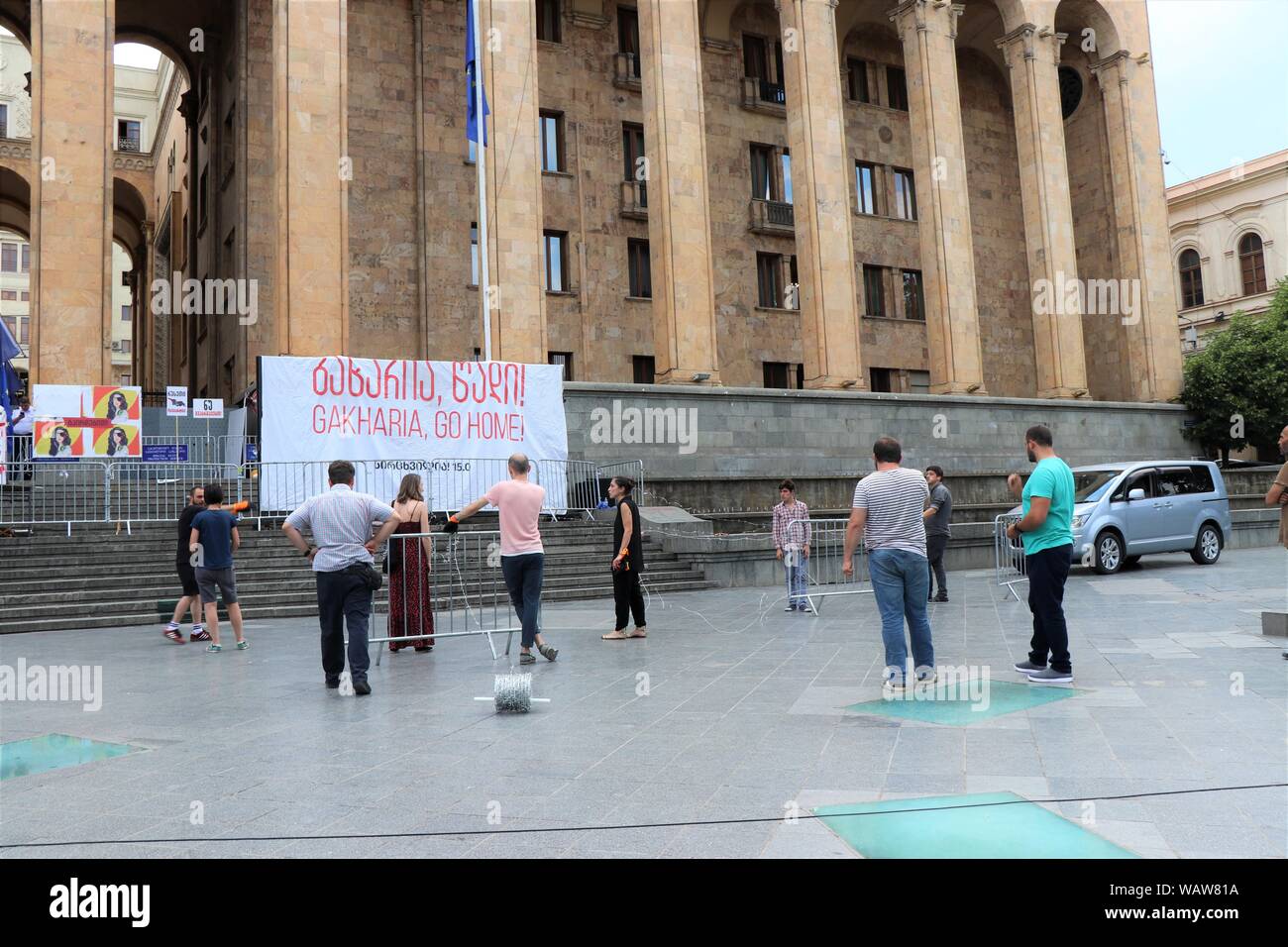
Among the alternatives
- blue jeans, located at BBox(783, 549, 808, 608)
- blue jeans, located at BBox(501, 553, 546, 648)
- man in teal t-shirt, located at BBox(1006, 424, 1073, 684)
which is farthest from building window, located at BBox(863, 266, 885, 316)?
man in teal t-shirt, located at BBox(1006, 424, 1073, 684)

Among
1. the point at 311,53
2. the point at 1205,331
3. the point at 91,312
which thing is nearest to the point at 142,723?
the point at 91,312

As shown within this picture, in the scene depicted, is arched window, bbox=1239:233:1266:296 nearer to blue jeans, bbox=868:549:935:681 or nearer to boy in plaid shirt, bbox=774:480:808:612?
boy in plaid shirt, bbox=774:480:808:612

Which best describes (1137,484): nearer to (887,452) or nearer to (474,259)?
(887,452)

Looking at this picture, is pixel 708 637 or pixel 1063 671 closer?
pixel 1063 671

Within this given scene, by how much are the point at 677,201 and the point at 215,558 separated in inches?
628

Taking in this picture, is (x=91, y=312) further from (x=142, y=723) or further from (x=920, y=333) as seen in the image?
(x=920, y=333)

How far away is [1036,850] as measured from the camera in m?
3.78

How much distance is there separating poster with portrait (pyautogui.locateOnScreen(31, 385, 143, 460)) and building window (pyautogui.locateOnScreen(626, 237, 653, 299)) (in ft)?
53.9

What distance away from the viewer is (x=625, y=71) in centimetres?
3062

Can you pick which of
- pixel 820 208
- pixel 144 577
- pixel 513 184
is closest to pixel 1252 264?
pixel 820 208

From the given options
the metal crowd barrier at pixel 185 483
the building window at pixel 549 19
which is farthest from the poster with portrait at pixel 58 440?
the building window at pixel 549 19

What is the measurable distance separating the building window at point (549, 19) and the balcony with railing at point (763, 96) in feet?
21.6
